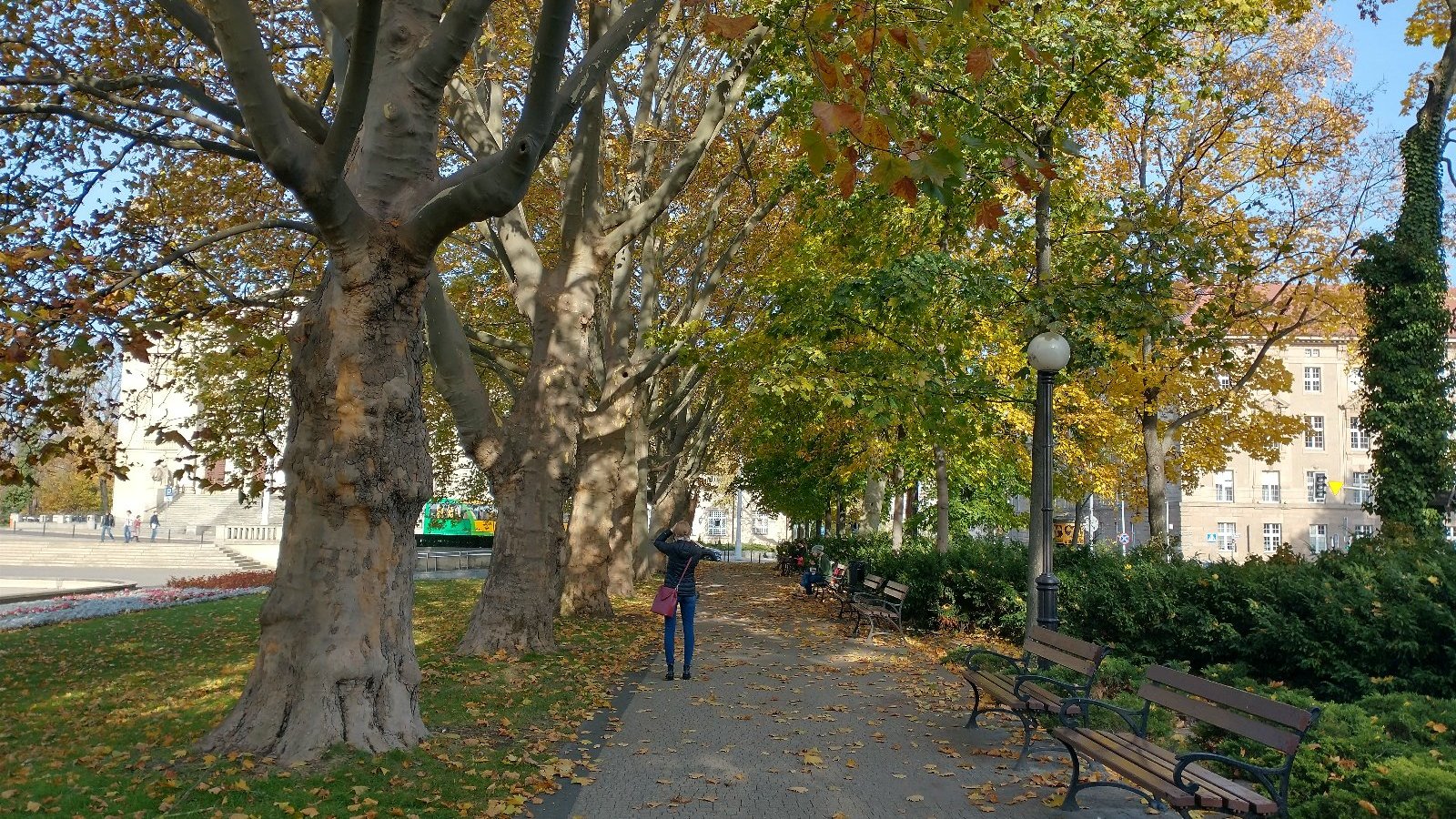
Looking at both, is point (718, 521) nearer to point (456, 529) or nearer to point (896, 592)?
point (456, 529)

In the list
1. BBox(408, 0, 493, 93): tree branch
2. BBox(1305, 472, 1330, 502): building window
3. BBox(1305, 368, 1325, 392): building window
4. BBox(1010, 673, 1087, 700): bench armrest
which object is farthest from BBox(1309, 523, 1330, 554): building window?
BBox(408, 0, 493, 93): tree branch

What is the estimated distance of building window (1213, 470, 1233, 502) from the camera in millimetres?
57406

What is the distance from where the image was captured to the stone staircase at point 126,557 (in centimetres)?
3731

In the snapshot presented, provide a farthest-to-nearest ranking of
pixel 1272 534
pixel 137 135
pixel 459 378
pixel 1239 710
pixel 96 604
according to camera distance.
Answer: pixel 1272 534, pixel 96 604, pixel 459 378, pixel 137 135, pixel 1239 710

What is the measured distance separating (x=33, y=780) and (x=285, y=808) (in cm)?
185

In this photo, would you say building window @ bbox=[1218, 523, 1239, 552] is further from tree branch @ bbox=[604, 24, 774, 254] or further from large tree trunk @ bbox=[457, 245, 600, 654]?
large tree trunk @ bbox=[457, 245, 600, 654]

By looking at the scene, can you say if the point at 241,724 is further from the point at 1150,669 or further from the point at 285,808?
the point at 1150,669

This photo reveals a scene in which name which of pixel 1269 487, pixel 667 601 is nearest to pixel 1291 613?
pixel 667 601

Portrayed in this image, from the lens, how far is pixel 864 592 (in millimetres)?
18531

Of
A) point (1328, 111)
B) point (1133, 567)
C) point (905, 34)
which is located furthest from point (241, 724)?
point (1328, 111)

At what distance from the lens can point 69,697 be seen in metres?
9.20

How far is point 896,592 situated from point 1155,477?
8.08m

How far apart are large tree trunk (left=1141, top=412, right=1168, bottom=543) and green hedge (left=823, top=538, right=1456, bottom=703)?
741 centimetres

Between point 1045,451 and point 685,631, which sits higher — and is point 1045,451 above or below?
above
